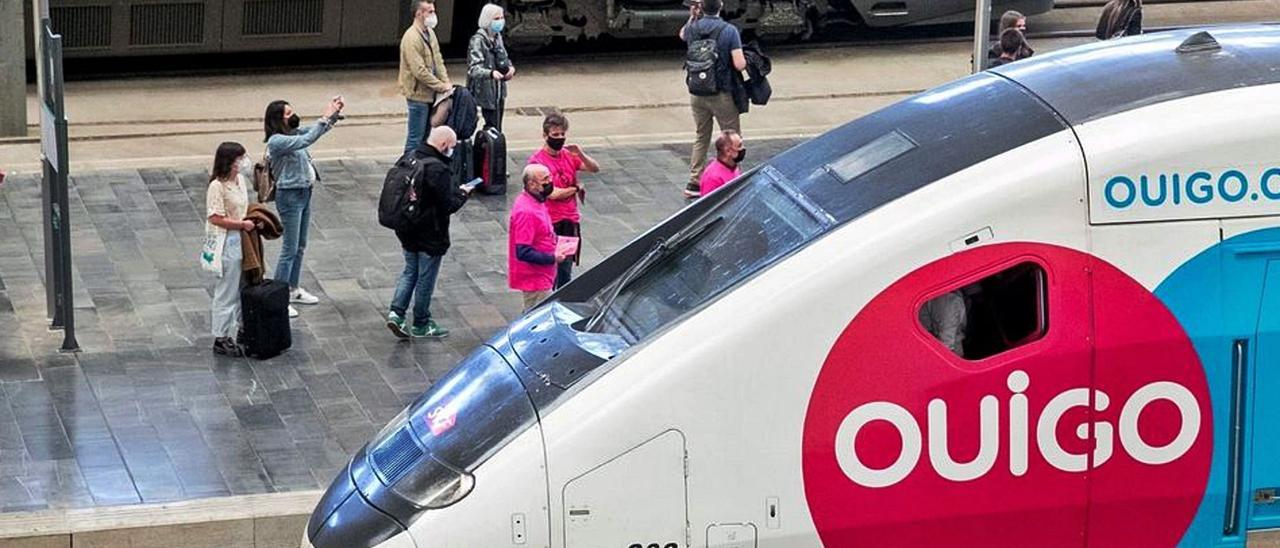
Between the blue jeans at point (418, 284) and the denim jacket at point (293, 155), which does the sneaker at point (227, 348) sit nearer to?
the blue jeans at point (418, 284)

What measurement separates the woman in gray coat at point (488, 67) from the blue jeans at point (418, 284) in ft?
12.4

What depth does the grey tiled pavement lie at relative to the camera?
1043 cm

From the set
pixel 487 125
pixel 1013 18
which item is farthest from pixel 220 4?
pixel 1013 18

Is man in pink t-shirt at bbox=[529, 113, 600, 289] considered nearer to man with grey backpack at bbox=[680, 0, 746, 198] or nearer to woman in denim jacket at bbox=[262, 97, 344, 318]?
woman in denim jacket at bbox=[262, 97, 344, 318]

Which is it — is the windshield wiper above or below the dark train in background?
above

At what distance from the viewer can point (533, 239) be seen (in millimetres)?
11711

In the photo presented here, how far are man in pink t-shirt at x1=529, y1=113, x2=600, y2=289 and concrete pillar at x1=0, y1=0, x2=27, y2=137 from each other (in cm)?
637

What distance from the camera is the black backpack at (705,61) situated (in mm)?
15906

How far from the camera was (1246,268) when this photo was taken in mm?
6133

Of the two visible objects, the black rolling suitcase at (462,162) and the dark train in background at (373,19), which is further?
the dark train in background at (373,19)

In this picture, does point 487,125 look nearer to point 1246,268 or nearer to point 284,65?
point 284,65

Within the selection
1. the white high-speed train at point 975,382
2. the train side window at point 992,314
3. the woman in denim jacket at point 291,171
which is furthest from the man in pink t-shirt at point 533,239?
the train side window at point 992,314

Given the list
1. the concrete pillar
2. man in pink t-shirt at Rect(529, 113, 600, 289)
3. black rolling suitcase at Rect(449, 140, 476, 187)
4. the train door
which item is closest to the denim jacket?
man in pink t-shirt at Rect(529, 113, 600, 289)

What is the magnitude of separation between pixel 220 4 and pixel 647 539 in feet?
49.5
